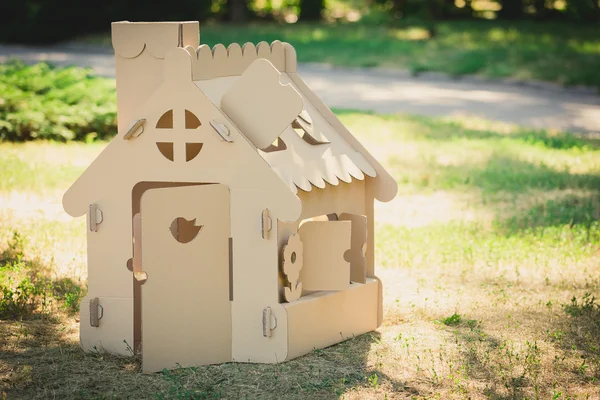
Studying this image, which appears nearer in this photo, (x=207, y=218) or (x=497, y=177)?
(x=207, y=218)

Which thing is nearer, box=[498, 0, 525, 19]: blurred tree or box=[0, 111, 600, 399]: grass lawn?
box=[0, 111, 600, 399]: grass lawn

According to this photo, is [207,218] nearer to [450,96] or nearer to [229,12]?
[450,96]

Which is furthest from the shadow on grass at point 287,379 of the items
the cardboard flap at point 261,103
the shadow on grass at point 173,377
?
the cardboard flap at point 261,103

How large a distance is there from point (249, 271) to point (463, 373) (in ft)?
3.85

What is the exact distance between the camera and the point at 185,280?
4.13 metres

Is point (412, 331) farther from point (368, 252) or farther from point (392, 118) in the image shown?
point (392, 118)

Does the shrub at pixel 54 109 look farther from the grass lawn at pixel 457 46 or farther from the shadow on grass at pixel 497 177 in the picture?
the grass lawn at pixel 457 46

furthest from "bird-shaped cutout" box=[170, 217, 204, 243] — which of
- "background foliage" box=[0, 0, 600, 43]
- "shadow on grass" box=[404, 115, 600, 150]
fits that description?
"background foliage" box=[0, 0, 600, 43]

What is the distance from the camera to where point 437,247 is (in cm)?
655

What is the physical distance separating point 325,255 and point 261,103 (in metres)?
0.86

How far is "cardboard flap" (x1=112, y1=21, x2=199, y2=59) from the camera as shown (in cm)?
439

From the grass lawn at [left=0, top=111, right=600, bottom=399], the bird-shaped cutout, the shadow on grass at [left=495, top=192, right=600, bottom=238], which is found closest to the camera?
the grass lawn at [left=0, top=111, right=600, bottom=399]

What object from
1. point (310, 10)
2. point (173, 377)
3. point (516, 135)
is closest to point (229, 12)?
point (310, 10)

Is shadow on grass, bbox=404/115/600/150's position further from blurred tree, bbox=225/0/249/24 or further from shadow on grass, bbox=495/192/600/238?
blurred tree, bbox=225/0/249/24
